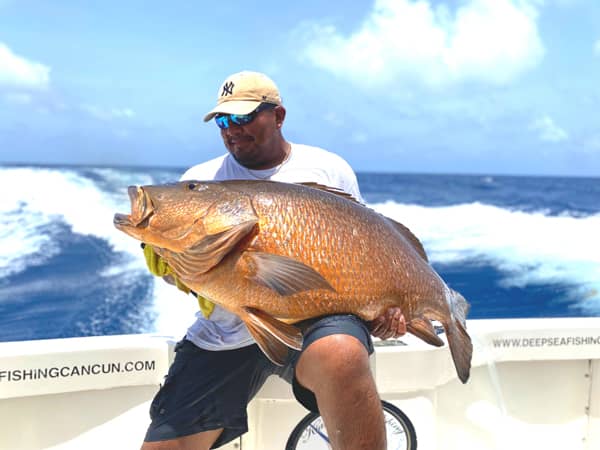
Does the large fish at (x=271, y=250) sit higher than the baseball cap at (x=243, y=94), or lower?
lower

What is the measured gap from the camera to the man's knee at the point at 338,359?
195 cm

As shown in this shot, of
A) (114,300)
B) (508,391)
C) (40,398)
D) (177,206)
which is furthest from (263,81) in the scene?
(114,300)

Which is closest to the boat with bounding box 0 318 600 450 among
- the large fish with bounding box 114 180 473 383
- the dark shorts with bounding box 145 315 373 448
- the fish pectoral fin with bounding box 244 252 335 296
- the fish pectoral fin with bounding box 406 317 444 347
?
the dark shorts with bounding box 145 315 373 448

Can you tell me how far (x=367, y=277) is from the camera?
1.99 metres

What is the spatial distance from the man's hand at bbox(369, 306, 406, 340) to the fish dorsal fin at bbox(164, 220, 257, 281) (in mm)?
570

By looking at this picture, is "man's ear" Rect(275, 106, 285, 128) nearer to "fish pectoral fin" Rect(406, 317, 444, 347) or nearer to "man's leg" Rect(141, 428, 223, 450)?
"fish pectoral fin" Rect(406, 317, 444, 347)

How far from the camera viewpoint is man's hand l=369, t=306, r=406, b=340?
81.9 inches

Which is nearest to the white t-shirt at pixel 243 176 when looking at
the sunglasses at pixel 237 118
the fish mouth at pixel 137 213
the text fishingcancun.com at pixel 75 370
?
the sunglasses at pixel 237 118

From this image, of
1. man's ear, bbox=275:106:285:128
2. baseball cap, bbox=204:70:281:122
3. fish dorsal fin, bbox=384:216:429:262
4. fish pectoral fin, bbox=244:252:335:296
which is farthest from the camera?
man's ear, bbox=275:106:285:128

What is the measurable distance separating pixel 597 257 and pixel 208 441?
9845 mm

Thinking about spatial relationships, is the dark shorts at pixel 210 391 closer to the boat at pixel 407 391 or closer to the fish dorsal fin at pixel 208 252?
the boat at pixel 407 391

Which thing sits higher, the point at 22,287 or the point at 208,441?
the point at 22,287

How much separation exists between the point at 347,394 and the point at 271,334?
0.32 metres

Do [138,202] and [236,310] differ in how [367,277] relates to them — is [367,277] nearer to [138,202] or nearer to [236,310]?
[236,310]
